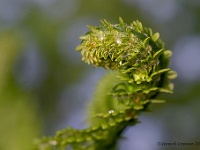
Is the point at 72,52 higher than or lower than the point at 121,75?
higher

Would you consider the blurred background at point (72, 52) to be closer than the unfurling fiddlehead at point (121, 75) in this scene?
No

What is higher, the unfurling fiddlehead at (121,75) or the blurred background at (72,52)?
the blurred background at (72,52)

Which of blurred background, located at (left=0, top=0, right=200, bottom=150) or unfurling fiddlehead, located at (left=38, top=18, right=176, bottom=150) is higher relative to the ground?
blurred background, located at (left=0, top=0, right=200, bottom=150)

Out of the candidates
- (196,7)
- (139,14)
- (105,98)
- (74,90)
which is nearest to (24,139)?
(105,98)

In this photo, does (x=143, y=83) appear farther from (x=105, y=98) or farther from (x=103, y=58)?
(x=105, y=98)

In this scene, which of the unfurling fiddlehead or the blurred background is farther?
the blurred background

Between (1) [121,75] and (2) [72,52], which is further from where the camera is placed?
(2) [72,52]
